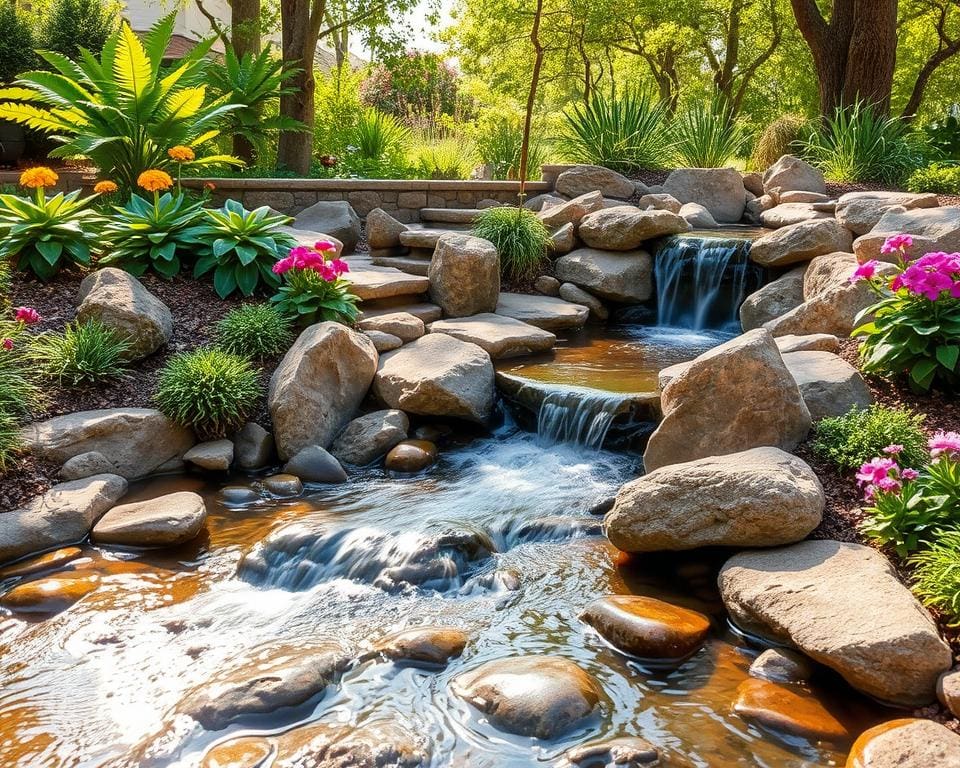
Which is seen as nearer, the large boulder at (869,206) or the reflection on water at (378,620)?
the reflection on water at (378,620)

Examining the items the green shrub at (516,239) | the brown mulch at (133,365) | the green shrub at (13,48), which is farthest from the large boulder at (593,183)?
the green shrub at (13,48)

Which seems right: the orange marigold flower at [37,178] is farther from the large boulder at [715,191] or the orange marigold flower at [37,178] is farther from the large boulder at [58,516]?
the large boulder at [715,191]

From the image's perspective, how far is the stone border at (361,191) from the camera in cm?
977

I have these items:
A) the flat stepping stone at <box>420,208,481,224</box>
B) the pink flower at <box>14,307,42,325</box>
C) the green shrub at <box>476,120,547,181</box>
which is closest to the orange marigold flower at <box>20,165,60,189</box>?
the pink flower at <box>14,307,42,325</box>

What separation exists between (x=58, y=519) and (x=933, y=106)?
2822 centimetres

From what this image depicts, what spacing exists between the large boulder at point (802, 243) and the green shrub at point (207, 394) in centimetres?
483

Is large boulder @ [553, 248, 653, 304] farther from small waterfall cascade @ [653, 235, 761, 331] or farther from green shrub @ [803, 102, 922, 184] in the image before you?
green shrub @ [803, 102, 922, 184]

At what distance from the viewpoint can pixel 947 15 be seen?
779 inches

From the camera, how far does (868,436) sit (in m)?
4.66

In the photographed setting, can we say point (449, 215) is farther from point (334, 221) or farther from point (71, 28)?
point (71, 28)

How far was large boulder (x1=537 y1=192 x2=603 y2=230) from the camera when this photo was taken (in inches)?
367

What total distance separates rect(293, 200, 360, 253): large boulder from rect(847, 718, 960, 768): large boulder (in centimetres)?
737

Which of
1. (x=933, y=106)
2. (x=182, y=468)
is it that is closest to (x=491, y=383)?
(x=182, y=468)

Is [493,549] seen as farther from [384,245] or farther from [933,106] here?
[933,106]
